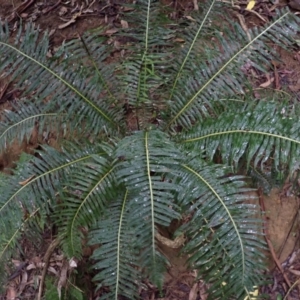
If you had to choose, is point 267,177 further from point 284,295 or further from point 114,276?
point 114,276

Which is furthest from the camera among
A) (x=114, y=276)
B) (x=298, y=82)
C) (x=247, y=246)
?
(x=298, y=82)

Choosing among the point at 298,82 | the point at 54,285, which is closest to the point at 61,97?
the point at 54,285

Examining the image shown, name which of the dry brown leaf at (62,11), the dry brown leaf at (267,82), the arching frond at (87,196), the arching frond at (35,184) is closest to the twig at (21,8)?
the dry brown leaf at (62,11)

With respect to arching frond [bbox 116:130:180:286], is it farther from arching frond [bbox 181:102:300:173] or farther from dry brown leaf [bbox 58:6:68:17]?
dry brown leaf [bbox 58:6:68:17]

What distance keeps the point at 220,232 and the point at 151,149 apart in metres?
0.53

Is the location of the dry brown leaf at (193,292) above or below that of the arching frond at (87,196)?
below

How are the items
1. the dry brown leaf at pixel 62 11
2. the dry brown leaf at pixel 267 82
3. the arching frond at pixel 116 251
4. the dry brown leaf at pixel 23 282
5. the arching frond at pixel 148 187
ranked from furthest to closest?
1. the dry brown leaf at pixel 62 11
2. the dry brown leaf at pixel 267 82
3. the dry brown leaf at pixel 23 282
4. the arching frond at pixel 116 251
5. the arching frond at pixel 148 187

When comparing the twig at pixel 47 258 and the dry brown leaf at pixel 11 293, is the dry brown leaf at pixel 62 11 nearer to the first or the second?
the twig at pixel 47 258

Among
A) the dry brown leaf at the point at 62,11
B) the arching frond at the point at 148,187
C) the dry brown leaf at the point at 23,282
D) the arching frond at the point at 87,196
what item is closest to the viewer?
the arching frond at the point at 148,187

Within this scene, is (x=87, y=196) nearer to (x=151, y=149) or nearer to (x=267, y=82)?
(x=151, y=149)

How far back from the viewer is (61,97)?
241 centimetres

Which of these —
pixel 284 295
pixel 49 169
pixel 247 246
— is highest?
pixel 49 169

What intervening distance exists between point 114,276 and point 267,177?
3.42 feet

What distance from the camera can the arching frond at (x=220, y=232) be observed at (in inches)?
73.4
